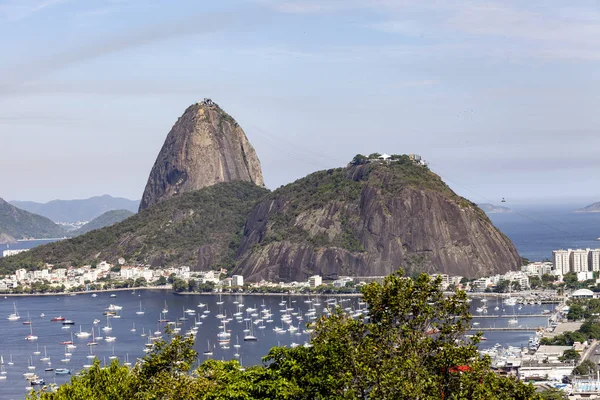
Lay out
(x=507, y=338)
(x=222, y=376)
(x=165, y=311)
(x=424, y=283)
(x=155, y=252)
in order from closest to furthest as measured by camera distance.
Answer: (x=424, y=283) → (x=222, y=376) → (x=507, y=338) → (x=165, y=311) → (x=155, y=252)

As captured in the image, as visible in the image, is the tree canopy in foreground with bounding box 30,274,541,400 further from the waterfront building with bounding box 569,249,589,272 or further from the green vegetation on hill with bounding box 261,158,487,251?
the green vegetation on hill with bounding box 261,158,487,251

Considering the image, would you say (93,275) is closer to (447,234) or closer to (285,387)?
(447,234)

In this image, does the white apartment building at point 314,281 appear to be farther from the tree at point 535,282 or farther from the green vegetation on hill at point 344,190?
the tree at point 535,282

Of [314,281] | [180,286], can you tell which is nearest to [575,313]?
[314,281]

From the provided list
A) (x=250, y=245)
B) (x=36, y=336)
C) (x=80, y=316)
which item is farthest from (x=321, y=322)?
(x=250, y=245)

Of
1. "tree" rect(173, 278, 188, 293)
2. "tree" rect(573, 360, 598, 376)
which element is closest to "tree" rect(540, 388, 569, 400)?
"tree" rect(573, 360, 598, 376)

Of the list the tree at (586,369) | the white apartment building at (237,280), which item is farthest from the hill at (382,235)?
the tree at (586,369)

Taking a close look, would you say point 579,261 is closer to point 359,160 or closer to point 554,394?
point 359,160
